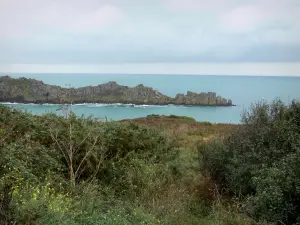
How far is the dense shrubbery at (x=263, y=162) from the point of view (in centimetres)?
671

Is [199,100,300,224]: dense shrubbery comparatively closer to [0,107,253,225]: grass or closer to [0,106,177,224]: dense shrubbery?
[0,107,253,225]: grass

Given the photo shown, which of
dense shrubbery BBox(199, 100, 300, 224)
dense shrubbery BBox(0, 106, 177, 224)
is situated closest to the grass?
dense shrubbery BBox(0, 106, 177, 224)

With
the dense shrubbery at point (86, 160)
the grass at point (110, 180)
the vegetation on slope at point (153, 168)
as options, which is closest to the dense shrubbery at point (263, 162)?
the vegetation on slope at point (153, 168)

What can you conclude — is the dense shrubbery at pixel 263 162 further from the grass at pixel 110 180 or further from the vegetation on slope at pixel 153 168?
the grass at pixel 110 180

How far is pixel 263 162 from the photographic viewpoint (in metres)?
8.63

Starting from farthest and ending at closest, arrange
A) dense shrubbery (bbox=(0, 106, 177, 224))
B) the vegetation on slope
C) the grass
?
the vegetation on slope, dense shrubbery (bbox=(0, 106, 177, 224)), the grass

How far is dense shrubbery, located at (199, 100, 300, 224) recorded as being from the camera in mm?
6715

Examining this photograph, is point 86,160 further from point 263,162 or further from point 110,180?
point 263,162

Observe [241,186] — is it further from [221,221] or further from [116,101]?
[116,101]

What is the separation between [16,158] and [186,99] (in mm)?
72716

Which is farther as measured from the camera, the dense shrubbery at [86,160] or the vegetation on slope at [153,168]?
the vegetation on slope at [153,168]

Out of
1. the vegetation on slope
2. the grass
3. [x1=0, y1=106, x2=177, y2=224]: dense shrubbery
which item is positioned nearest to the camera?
the grass

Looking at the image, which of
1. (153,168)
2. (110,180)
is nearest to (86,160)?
(110,180)

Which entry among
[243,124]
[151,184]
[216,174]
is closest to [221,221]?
[151,184]
